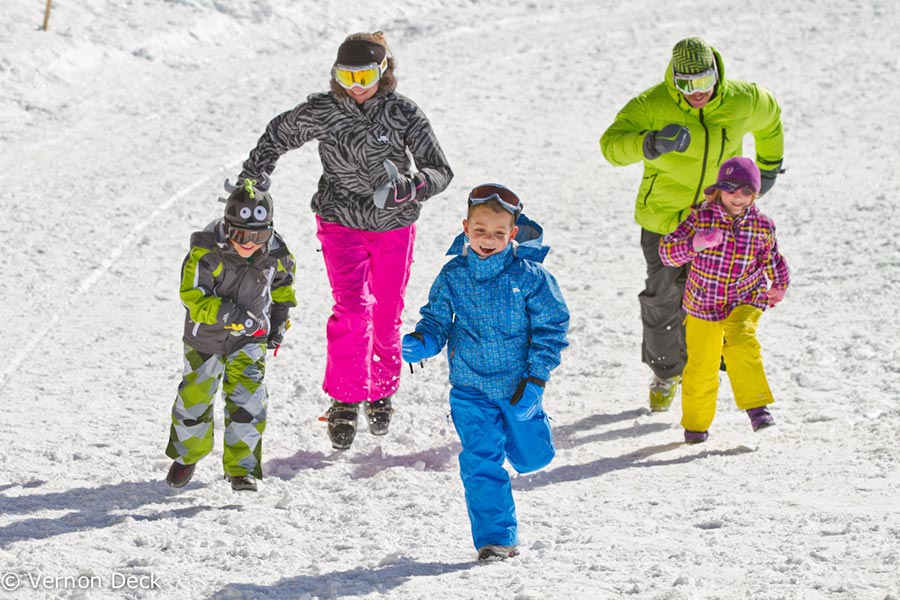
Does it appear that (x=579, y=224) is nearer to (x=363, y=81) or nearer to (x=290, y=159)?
(x=290, y=159)

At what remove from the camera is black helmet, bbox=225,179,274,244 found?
6078mm

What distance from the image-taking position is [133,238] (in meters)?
10.8

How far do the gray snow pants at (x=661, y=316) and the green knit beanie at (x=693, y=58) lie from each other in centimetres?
109

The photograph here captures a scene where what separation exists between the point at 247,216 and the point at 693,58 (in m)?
2.94

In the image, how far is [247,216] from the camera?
20.0 feet

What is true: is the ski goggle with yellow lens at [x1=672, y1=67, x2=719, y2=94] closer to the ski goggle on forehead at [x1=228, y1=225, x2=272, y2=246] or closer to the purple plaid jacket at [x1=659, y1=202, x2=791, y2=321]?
the purple plaid jacket at [x1=659, y1=202, x2=791, y2=321]

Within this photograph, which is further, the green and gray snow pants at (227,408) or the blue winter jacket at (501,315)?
the green and gray snow pants at (227,408)

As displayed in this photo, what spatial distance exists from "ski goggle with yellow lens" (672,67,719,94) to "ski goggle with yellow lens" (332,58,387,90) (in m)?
1.81

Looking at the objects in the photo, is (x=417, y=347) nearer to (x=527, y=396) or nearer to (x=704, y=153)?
(x=527, y=396)

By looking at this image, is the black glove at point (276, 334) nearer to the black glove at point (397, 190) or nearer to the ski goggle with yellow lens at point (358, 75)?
the black glove at point (397, 190)

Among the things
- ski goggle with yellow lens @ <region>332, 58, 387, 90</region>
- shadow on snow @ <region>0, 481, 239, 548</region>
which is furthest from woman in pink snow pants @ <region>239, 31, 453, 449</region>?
shadow on snow @ <region>0, 481, 239, 548</region>

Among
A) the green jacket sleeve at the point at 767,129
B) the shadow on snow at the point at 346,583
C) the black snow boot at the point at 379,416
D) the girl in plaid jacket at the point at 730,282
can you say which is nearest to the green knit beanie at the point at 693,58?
the green jacket sleeve at the point at 767,129

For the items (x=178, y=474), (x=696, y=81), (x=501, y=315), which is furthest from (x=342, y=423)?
(x=696, y=81)

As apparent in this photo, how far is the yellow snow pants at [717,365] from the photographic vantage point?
735cm
